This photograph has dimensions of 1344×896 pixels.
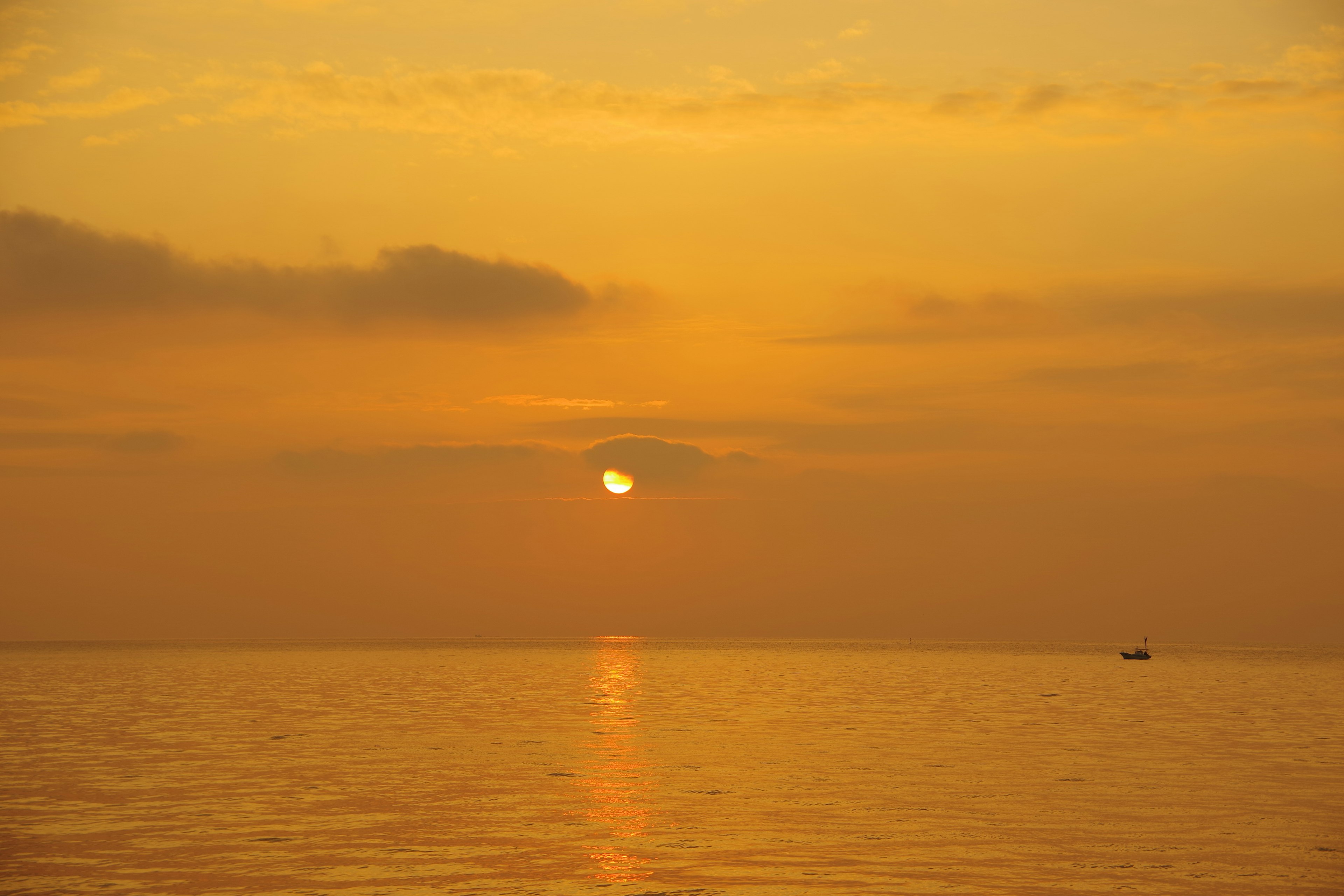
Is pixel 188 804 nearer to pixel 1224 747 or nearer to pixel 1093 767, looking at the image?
pixel 1093 767

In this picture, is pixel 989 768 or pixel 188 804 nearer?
pixel 188 804

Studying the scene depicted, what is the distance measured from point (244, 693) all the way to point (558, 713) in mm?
35997

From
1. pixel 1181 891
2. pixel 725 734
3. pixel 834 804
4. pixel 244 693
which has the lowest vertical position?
pixel 1181 891

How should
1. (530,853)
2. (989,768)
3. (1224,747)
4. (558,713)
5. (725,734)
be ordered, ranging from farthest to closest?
(558,713) < (725,734) < (1224,747) < (989,768) < (530,853)

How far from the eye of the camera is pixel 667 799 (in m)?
39.4

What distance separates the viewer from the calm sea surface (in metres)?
28.4

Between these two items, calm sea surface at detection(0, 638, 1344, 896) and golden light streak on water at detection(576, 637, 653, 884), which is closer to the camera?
calm sea surface at detection(0, 638, 1344, 896)

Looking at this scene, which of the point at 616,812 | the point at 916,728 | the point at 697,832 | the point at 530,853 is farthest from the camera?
the point at 916,728

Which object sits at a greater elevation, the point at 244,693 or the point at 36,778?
the point at 244,693

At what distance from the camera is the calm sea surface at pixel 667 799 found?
28438 mm

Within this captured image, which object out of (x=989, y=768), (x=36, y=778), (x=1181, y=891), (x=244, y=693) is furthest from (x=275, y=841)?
(x=244, y=693)

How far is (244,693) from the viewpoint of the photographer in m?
97.8

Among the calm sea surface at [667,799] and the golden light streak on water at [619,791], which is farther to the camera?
the golden light streak on water at [619,791]

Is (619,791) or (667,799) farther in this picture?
(619,791)
